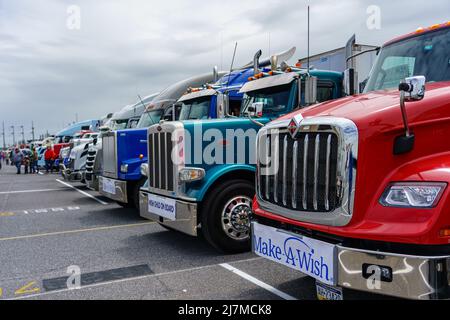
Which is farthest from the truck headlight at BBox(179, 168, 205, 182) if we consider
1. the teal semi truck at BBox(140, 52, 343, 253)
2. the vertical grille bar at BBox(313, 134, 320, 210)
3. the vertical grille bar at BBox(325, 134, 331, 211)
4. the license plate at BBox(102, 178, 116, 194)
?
the license plate at BBox(102, 178, 116, 194)

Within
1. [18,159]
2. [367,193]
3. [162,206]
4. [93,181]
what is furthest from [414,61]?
[18,159]

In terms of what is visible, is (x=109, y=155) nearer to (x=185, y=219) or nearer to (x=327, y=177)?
(x=185, y=219)

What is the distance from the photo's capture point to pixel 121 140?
826 centimetres

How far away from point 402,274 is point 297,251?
0.87m

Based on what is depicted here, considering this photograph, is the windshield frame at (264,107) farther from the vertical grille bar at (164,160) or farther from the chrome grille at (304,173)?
the chrome grille at (304,173)

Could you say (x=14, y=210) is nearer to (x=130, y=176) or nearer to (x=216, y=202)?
(x=130, y=176)

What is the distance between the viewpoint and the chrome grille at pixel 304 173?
10.2ft

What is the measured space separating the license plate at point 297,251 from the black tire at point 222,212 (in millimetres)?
1468

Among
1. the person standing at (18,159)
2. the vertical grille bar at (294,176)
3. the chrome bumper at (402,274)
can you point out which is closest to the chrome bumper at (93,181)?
the vertical grille bar at (294,176)

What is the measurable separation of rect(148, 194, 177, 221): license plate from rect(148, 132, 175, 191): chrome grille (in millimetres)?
158

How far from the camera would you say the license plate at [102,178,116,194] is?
816cm

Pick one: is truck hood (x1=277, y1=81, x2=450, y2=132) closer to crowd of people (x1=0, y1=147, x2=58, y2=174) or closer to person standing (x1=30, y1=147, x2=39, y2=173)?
crowd of people (x1=0, y1=147, x2=58, y2=174)

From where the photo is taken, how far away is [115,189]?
8.07m
